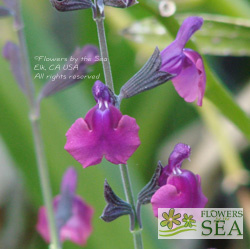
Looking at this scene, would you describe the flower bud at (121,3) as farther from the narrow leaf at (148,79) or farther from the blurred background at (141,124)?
the blurred background at (141,124)

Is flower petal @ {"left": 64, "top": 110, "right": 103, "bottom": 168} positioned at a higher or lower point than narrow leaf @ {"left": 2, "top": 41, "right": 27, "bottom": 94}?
lower

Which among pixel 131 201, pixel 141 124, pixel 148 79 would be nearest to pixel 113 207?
pixel 131 201

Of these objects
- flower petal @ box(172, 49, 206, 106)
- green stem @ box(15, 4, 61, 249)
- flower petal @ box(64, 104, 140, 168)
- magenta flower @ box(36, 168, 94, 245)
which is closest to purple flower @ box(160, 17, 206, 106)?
flower petal @ box(172, 49, 206, 106)

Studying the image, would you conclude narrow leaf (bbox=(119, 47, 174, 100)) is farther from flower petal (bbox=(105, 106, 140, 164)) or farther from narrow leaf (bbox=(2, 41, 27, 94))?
narrow leaf (bbox=(2, 41, 27, 94))

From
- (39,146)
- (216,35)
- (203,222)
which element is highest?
(216,35)

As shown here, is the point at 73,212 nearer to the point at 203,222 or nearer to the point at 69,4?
the point at 203,222

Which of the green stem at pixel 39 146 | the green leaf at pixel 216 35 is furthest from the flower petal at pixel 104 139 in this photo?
the green leaf at pixel 216 35

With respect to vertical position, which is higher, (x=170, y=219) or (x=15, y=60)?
(x=15, y=60)
